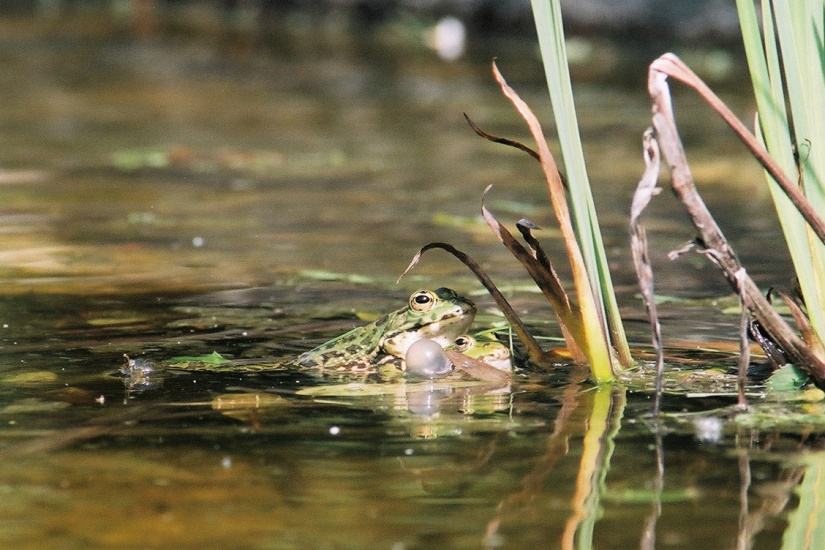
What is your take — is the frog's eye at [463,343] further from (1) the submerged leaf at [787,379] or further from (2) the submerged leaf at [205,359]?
(1) the submerged leaf at [787,379]

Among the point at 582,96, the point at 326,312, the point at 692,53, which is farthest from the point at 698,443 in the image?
the point at 692,53

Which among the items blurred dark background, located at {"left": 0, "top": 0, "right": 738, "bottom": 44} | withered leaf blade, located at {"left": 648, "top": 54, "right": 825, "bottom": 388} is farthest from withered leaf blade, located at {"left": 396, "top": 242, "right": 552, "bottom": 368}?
blurred dark background, located at {"left": 0, "top": 0, "right": 738, "bottom": 44}

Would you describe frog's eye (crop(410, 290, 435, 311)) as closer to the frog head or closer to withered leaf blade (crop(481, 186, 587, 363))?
the frog head

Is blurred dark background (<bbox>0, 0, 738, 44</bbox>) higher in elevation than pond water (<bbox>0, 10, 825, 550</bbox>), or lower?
higher

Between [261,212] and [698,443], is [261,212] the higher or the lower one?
the higher one

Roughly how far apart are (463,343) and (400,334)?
0.17 meters

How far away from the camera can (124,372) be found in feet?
11.3

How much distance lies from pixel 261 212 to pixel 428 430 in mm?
3896

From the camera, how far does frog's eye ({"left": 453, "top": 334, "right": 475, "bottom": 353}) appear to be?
354cm

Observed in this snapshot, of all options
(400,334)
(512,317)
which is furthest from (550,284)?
(400,334)

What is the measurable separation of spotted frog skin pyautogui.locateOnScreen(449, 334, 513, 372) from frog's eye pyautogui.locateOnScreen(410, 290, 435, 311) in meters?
0.13

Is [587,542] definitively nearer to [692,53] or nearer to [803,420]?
[803,420]

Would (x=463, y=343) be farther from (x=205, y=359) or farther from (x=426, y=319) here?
(x=205, y=359)

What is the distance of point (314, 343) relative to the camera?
3863mm
